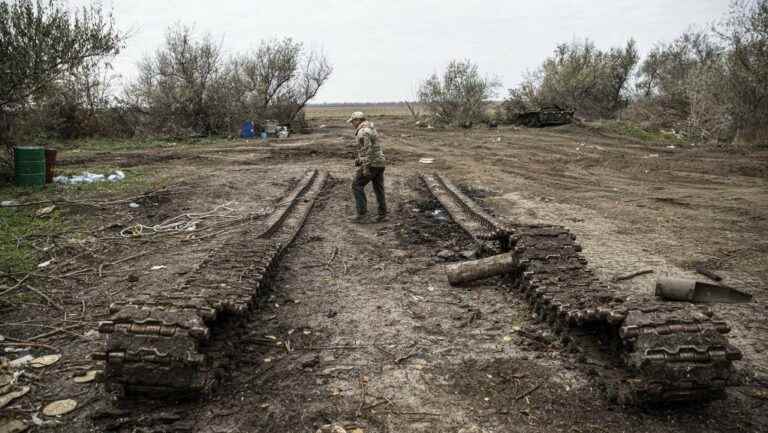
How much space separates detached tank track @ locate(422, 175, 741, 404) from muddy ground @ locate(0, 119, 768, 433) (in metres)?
0.19

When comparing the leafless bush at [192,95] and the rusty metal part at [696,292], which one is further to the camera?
the leafless bush at [192,95]

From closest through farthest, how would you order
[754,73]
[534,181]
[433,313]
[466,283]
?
[433,313] < [466,283] < [534,181] < [754,73]

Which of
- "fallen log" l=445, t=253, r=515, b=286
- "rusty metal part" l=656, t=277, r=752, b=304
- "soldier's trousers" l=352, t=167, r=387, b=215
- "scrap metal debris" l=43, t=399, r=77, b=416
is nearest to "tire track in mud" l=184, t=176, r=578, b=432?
"fallen log" l=445, t=253, r=515, b=286

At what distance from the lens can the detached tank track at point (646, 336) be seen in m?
3.35

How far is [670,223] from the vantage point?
29.9ft

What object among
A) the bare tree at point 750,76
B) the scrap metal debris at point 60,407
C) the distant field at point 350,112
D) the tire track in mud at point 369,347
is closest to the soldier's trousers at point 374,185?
the tire track in mud at point 369,347

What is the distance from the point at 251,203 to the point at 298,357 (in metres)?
6.78

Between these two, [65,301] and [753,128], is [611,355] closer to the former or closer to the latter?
[65,301]

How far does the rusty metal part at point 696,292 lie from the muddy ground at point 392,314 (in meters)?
0.17

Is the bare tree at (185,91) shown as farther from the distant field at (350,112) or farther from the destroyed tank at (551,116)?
the distant field at (350,112)

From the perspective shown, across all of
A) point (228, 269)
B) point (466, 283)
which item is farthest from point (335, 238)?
point (228, 269)

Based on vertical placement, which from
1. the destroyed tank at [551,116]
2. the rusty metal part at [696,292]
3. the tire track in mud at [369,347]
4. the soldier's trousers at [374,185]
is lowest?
the tire track in mud at [369,347]

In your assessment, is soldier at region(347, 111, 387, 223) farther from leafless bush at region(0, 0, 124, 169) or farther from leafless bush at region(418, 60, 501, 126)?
leafless bush at region(418, 60, 501, 126)

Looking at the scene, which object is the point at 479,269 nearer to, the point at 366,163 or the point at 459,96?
the point at 366,163
